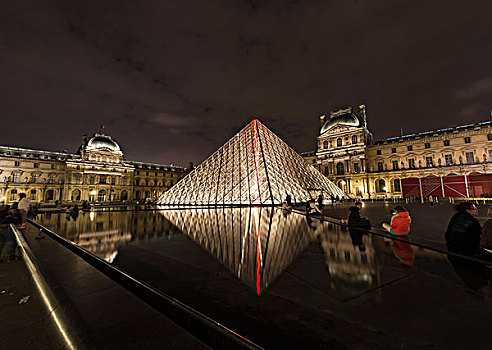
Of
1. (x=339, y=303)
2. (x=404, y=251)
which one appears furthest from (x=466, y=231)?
(x=339, y=303)

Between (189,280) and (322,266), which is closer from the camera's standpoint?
(189,280)

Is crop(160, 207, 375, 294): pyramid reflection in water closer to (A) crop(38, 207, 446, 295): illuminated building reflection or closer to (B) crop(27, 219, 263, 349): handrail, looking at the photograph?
(A) crop(38, 207, 446, 295): illuminated building reflection

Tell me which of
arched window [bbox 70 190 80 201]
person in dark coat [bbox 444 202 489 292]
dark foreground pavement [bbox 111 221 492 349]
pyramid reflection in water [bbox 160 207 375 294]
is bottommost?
dark foreground pavement [bbox 111 221 492 349]

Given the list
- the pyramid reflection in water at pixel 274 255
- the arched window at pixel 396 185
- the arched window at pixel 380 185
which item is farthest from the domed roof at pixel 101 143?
the arched window at pixel 396 185

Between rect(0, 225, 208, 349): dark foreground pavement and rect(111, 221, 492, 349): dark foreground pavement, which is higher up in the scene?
rect(0, 225, 208, 349): dark foreground pavement

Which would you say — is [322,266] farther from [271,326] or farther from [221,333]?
[221,333]

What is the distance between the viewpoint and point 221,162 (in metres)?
19.1

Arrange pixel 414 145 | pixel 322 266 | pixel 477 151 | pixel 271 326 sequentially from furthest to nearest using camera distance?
pixel 414 145 → pixel 477 151 → pixel 322 266 → pixel 271 326

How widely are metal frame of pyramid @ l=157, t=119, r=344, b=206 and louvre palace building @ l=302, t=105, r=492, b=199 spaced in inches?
565

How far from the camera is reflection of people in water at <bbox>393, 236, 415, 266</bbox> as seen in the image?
9.53 ft

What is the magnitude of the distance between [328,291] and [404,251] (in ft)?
7.57

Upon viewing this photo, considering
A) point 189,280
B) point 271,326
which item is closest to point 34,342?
point 189,280

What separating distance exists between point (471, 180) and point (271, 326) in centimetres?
3163

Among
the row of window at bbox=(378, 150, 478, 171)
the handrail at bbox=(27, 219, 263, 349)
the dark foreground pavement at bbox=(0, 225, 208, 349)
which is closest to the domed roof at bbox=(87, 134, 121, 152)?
the dark foreground pavement at bbox=(0, 225, 208, 349)
